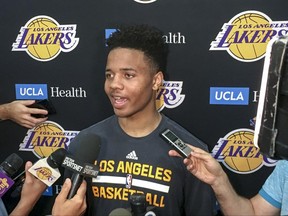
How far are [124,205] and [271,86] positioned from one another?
0.86 m

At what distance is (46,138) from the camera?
1945 millimetres

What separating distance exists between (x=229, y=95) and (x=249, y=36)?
29 cm

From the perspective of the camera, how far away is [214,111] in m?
1.70

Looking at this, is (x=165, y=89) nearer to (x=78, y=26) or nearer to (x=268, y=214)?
(x=78, y=26)

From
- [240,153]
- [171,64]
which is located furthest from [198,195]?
[171,64]

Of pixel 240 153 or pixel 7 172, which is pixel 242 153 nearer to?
pixel 240 153

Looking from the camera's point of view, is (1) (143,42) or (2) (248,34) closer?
(1) (143,42)

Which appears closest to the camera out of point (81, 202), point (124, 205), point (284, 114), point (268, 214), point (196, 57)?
point (284, 114)

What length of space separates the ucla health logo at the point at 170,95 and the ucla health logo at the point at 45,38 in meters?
0.51

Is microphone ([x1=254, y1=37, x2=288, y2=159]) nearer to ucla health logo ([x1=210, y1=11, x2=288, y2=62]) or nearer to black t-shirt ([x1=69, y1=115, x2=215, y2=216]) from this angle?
black t-shirt ([x1=69, y1=115, x2=215, y2=216])

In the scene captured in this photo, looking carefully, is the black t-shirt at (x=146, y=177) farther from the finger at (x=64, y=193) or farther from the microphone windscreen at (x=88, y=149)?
the finger at (x=64, y=193)

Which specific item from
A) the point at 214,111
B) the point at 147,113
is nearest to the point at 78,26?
the point at 147,113

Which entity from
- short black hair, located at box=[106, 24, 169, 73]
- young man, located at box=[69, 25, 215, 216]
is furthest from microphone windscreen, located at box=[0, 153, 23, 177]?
short black hair, located at box=[106, 24, 169, 73]

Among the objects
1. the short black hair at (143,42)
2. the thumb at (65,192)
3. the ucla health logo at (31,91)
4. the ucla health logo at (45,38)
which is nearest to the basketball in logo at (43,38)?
the ucla health logo at (45,38)
